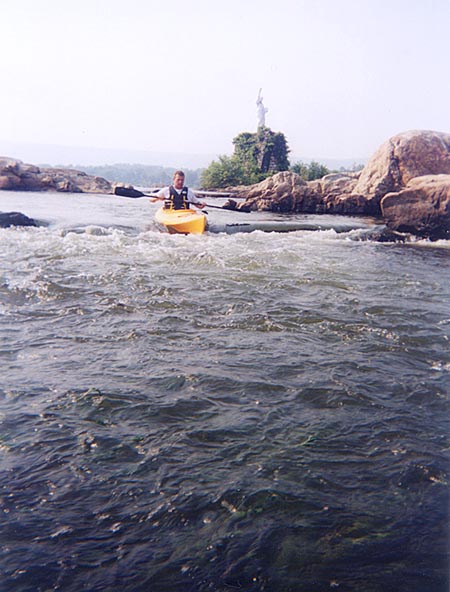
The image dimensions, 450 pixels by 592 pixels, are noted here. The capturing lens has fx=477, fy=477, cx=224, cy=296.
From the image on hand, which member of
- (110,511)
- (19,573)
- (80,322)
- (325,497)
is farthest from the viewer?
(80,322)

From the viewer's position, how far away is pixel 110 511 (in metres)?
2.00

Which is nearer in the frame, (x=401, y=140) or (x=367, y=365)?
(x=367, y=365)

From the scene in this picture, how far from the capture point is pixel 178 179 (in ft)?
35.1

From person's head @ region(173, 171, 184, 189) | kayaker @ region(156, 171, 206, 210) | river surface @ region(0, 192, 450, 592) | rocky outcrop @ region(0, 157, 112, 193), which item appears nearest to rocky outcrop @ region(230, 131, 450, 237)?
kayaker @ region(156, 171, 206, 210)

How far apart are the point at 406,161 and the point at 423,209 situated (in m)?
6.19

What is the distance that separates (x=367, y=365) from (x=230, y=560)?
2085 millimetres

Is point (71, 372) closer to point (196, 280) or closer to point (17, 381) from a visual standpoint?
point (17, 381)

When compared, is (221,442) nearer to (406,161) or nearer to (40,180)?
(406,161)

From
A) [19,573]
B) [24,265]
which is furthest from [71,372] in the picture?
[24,265]

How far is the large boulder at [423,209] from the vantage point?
1088 centimetres

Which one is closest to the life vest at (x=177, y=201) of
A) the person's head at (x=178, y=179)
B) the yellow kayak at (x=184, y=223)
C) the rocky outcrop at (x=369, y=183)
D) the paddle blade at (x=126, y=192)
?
the person's head at (x=178, y=179)

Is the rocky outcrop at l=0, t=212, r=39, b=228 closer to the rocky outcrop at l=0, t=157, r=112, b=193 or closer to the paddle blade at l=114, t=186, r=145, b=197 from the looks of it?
the paddle blade at l=114, t=186, r=145, b=197

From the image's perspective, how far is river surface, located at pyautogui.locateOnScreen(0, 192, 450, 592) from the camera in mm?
1779

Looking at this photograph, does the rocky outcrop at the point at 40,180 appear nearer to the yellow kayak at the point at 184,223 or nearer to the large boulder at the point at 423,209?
→ the yellow kayak at the point at 184,223
